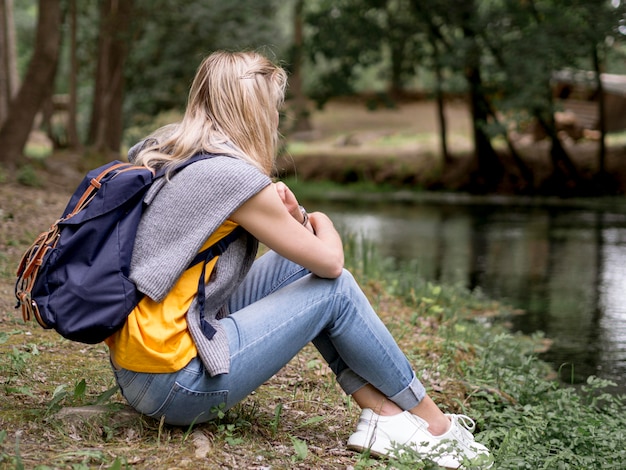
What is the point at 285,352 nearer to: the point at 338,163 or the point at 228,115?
the point at 228,115

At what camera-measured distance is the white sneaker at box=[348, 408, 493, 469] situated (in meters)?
3.01

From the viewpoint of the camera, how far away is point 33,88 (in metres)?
11.3

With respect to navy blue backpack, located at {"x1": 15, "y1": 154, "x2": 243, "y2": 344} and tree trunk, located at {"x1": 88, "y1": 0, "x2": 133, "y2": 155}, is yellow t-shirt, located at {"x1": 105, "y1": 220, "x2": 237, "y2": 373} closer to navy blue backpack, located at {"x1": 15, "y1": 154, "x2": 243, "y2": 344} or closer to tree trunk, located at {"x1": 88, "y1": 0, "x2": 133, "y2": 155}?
navy blue backpack, located at {"x1": 15, "y1": 154, "x2": 243, "y2": 344}

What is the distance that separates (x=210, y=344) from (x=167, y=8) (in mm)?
16767

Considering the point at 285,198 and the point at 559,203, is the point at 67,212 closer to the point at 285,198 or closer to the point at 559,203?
the point at 285,198

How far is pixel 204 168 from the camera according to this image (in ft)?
8.81

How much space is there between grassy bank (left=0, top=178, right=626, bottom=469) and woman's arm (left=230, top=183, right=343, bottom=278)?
0.67m

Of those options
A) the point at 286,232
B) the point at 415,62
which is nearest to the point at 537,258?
the point at 286,232

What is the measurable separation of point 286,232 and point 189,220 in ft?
1.12

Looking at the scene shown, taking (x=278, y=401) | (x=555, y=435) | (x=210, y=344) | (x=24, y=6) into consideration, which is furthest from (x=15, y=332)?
(x=24, y=6)

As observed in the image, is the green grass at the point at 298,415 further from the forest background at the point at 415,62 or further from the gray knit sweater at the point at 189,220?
the forest background at the point at 415,62

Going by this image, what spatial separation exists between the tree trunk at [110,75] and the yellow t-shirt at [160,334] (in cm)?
1397

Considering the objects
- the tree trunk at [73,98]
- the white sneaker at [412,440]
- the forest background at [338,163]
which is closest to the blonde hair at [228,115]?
the forest background at [338,163]

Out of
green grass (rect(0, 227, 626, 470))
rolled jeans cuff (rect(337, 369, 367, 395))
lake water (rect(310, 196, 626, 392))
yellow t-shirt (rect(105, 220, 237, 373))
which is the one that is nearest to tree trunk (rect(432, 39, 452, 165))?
lake water (rect(310, 196, 626, 392))
